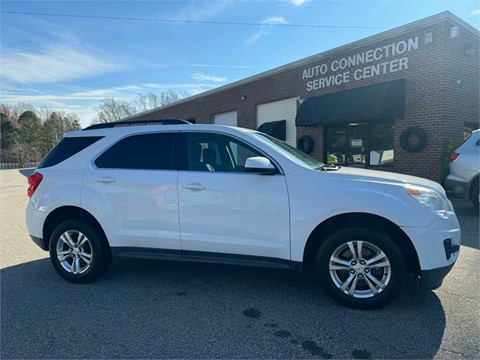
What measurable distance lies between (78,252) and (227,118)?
16314 millimetres

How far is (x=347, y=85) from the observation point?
12.1 metres

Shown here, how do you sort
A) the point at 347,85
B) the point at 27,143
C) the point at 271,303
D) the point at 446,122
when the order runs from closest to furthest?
the point at 271,303 < the point at 446,122 < the point at 347,85 < the point at 27,143

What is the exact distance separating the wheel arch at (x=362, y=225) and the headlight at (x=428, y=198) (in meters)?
0.33

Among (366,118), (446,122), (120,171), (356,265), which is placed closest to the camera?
(356,265)

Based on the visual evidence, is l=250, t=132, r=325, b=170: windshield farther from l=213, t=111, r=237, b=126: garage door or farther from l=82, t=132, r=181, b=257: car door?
l=213, t=111, r=237, b=126: garage door

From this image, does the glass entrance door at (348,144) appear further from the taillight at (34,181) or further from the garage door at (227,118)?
the taillight at (34,181)

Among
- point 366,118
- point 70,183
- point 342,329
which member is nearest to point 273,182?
point 342,329

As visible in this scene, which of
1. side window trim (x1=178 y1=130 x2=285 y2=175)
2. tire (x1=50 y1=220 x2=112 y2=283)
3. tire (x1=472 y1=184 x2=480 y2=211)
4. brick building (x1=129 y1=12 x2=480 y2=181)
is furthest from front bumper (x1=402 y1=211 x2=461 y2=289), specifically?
brick building (x1=129 y1=12 x2=480 y2=181)

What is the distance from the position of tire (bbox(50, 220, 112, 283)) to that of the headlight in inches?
133

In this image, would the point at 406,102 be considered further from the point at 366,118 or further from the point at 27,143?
the point at 27,143

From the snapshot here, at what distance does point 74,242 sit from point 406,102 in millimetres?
10248

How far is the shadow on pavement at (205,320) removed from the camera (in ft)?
8.49

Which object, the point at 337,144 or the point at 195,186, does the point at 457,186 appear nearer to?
the point at 337,144

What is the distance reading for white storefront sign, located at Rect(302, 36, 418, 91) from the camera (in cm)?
1044
